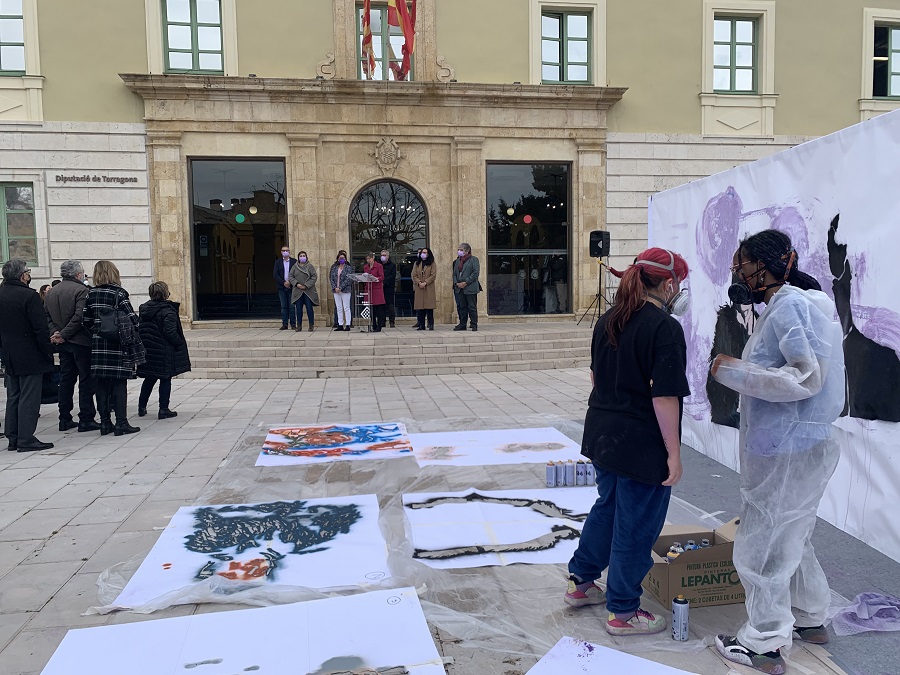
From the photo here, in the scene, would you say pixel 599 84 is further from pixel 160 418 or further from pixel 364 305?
pixel 160 418

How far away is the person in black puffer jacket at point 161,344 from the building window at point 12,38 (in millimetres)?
10794

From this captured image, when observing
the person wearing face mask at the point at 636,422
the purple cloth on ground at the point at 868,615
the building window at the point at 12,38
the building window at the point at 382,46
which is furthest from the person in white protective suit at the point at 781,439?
the building window at the point at 12,38

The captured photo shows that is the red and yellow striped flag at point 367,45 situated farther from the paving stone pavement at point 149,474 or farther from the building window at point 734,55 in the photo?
the building window at point 734,55

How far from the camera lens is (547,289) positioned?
61.4 ft

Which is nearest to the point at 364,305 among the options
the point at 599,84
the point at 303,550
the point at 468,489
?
the point at 599,84

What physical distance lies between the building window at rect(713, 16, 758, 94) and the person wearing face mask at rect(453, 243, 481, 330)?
29.8 ft

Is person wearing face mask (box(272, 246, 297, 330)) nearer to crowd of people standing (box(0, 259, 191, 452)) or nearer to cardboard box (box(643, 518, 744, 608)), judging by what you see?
crowd of people standing (box(0, 259, 191, 452))

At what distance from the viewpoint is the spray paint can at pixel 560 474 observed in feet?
18.4

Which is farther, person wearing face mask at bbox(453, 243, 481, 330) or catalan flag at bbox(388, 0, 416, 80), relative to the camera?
catalan flag at bbox(388, 0, 416, 80)

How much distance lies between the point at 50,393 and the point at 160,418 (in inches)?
73.7

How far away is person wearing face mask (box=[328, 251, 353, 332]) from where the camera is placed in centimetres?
1546

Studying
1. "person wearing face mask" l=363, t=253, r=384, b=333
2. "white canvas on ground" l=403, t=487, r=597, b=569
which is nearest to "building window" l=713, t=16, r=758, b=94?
"person wearing face mask" l=363, t=253, r=384, b=333

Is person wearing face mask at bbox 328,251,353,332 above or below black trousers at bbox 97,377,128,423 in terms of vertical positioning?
above

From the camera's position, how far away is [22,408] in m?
7.28
